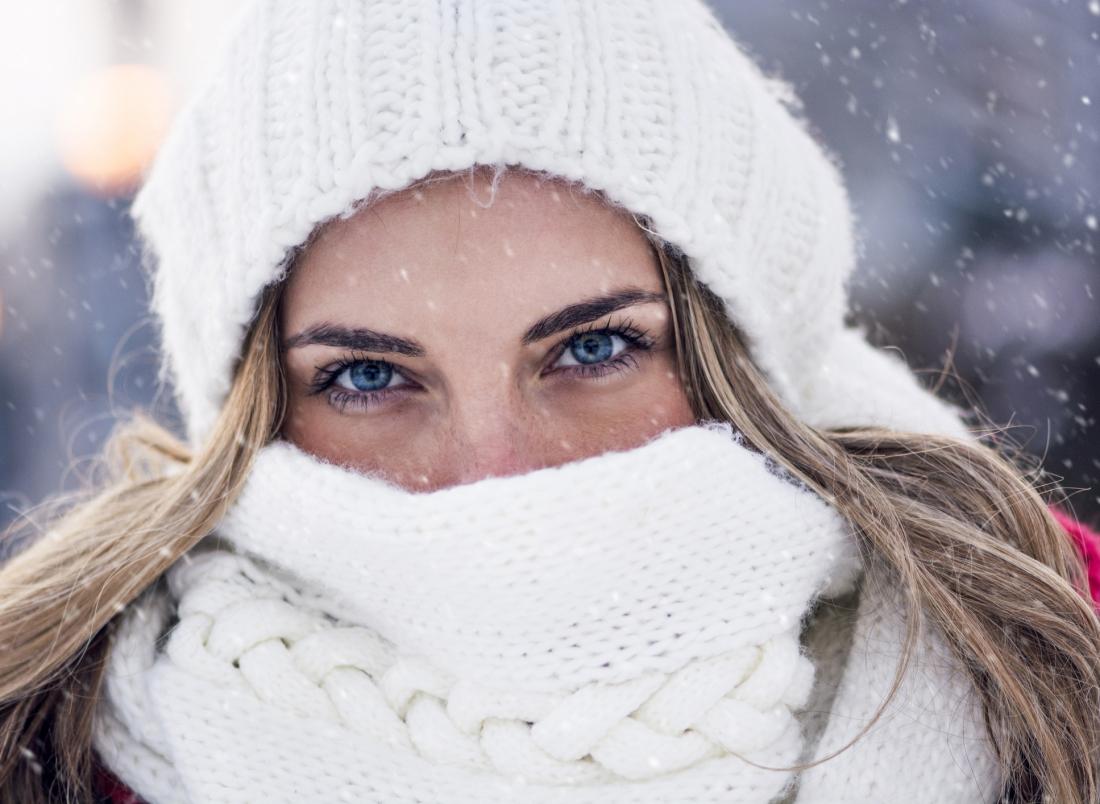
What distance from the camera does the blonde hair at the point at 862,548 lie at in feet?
4.50

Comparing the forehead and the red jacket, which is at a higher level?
the forehead

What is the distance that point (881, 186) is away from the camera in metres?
4.82

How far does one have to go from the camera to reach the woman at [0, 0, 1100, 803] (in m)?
1.31

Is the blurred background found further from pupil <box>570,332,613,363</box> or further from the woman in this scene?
pupil <box>570,332,613,363</box>

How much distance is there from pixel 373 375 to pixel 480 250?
0.29m

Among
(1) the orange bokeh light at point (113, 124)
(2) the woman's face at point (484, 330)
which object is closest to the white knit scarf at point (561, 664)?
(2) the woman's face at point (484, 330)

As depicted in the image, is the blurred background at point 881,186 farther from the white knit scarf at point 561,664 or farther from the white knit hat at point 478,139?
the white knit scarf at point 561,664

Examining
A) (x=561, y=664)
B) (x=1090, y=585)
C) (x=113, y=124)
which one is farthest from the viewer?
(x=113, y=124)

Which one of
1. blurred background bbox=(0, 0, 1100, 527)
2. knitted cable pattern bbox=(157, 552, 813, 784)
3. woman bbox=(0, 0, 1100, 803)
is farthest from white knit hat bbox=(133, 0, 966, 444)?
blurred background bbox=(0, 0, 1100, 527)

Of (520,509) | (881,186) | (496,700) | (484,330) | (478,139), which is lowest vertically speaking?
(881,186)

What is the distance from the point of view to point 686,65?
5.05ft

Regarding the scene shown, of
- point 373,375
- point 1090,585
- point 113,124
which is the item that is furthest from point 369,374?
point 113,124

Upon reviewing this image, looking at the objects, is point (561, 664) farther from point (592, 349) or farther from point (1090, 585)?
point (1090, 585)

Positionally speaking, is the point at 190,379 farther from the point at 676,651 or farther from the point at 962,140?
the point at 962,140
